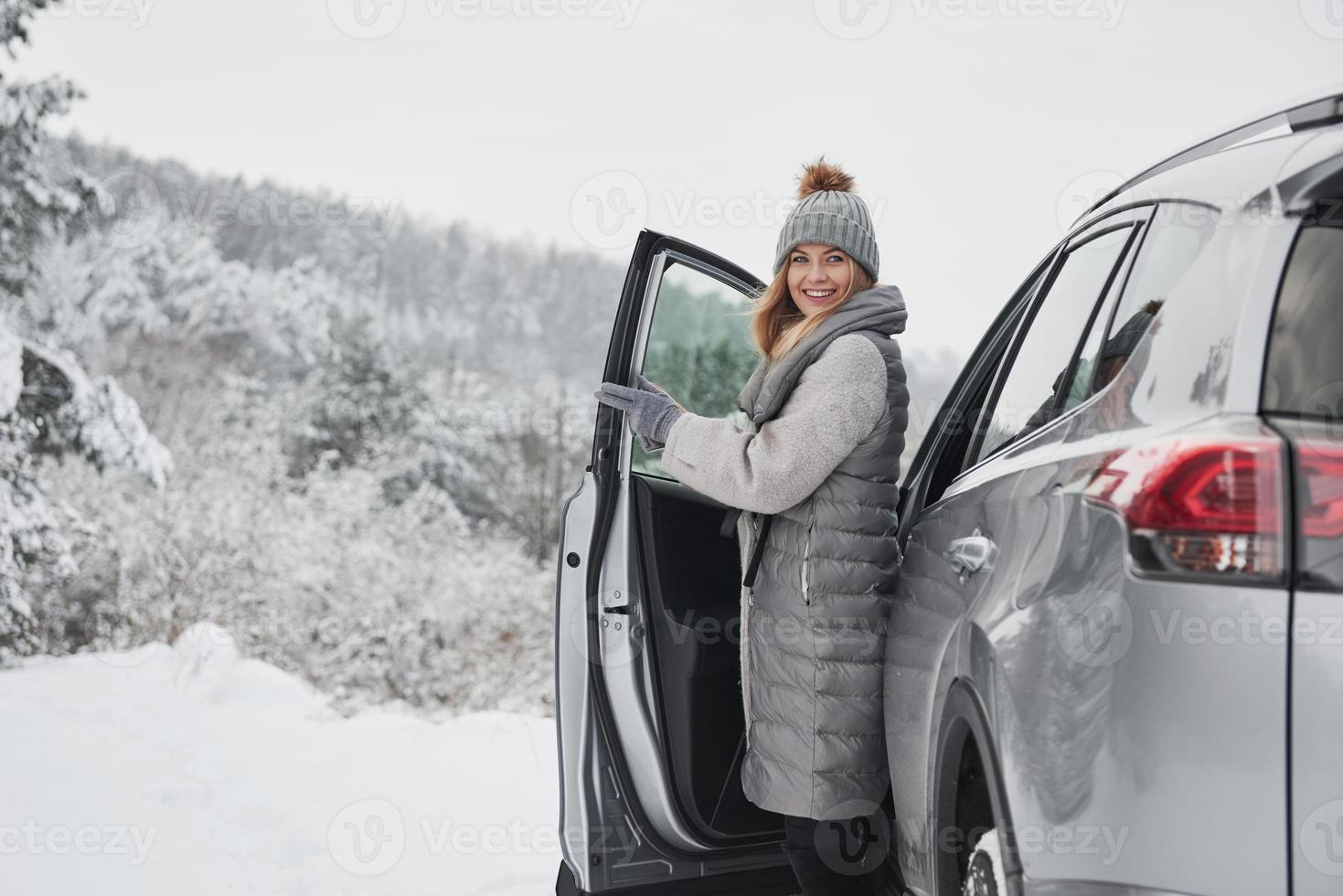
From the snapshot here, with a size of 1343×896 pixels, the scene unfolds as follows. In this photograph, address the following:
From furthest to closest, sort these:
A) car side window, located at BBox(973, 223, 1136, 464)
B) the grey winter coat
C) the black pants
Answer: the black pants → the grey winter coat → car side window, located at BBox(973, 223, 1136, 464)

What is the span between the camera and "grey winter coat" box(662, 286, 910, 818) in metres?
2.06

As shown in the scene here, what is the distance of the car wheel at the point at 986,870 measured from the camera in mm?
1438

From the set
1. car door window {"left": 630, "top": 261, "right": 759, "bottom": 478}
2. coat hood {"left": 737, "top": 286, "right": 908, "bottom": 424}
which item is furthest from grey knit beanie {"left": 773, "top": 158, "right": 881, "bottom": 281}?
car door window {"left": 630, "top": 261, "right": 759, "bottom": 478}

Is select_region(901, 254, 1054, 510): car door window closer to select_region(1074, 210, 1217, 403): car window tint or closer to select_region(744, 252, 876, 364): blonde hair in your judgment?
select_region(744, 252, 876, 364): blonde hair

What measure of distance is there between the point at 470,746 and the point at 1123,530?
5.10 m

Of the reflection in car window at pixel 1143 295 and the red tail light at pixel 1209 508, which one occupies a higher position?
the reflection in car window at pixel 1143 295

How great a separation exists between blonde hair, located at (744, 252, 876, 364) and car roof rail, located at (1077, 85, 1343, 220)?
2.27 feet

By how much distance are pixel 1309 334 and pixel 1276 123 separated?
0.40m

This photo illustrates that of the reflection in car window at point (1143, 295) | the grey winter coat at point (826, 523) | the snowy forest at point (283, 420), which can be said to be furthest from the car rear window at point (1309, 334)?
the snowy forest at point (283, 420)

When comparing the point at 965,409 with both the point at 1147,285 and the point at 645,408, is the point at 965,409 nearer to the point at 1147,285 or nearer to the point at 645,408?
the point at 645,408

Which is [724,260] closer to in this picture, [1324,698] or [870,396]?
[870,396]

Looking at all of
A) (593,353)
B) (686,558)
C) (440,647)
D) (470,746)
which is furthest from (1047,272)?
(593,353)

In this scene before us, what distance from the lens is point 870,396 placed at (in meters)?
2.08

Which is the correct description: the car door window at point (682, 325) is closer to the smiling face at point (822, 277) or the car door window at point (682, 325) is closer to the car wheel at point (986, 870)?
the smiling face at point (822, 277)
